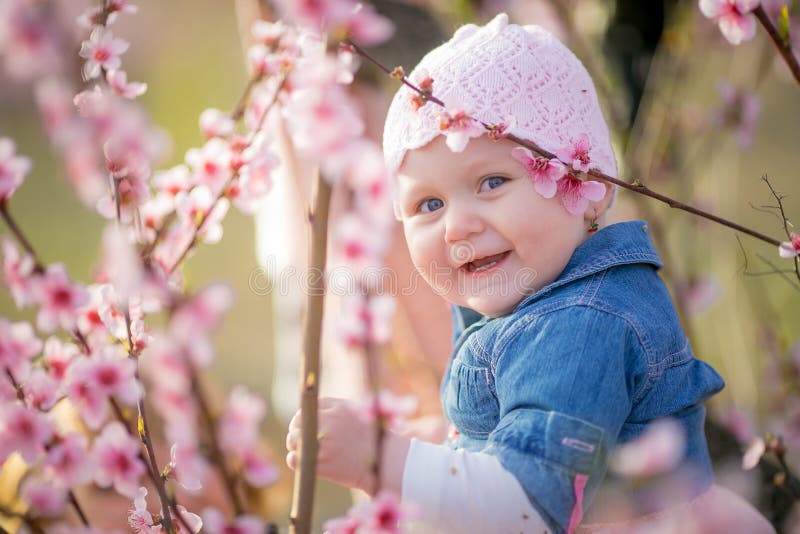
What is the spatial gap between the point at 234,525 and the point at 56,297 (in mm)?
296

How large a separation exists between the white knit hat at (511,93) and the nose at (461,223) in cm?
10

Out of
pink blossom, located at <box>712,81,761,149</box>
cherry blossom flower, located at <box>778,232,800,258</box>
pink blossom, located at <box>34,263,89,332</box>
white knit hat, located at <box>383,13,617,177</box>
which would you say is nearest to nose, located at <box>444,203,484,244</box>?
white knit hat, located at <box>383,13,617,177</box>

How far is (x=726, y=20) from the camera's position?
1.05 meters

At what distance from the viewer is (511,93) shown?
1.11 m

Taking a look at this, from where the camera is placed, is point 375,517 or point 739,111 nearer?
point 375,517

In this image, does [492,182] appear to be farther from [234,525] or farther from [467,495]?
[234,525]

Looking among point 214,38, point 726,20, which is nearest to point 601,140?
point 726,20

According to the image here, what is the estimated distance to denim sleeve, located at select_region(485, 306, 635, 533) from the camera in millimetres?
897

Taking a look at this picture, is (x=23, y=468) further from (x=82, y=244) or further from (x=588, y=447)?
(x=82, y=244)

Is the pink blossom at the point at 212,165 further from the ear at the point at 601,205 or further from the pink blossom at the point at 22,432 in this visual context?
the ear at the point at 601,205

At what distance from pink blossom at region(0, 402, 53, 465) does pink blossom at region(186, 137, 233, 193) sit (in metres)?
0.36

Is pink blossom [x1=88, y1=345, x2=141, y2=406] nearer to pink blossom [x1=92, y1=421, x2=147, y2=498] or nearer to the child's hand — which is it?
pink blossom [x1=92, y1=421, x2=147, y2=498]

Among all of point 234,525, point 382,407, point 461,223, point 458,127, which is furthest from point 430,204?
point 234,525

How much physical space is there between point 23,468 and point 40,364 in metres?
0.59
